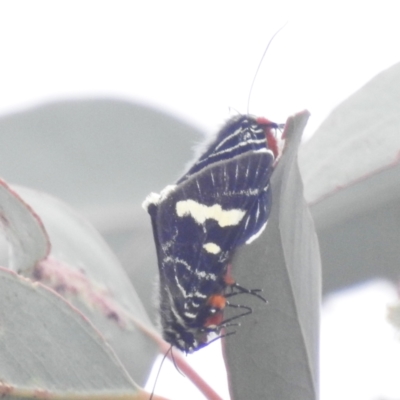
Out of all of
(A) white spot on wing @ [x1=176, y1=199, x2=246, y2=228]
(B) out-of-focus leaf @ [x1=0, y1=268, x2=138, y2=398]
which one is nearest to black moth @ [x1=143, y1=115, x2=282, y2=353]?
(A) white spot on wing @ [x1=176, y1=199, x2=246, y2=228]

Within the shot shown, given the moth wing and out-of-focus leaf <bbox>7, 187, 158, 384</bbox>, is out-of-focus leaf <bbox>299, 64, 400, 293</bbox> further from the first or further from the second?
out-of-focus leaf <bbox>7, 187, 158, 384</bbox>

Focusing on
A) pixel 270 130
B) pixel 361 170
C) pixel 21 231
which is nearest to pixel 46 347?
pixel 21 231

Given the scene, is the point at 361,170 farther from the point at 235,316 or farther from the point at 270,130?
the point at 235,316

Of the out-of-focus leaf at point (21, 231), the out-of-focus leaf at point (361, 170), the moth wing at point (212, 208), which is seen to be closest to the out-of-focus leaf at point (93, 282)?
the out-of-focus leaf at point (21, 231)

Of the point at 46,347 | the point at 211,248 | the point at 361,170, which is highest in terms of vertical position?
the point at 361,170

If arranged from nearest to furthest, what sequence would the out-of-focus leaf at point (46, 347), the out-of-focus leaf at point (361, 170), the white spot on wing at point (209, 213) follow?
1. the out-of-focus leaf at point (46, 347)
2. the white spot on wing at point (209, 213)
3. the out-of-focus leaf at point (361, 170)

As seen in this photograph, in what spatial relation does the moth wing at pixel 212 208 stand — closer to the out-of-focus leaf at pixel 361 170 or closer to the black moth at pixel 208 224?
the black moth at pixel 208 224
